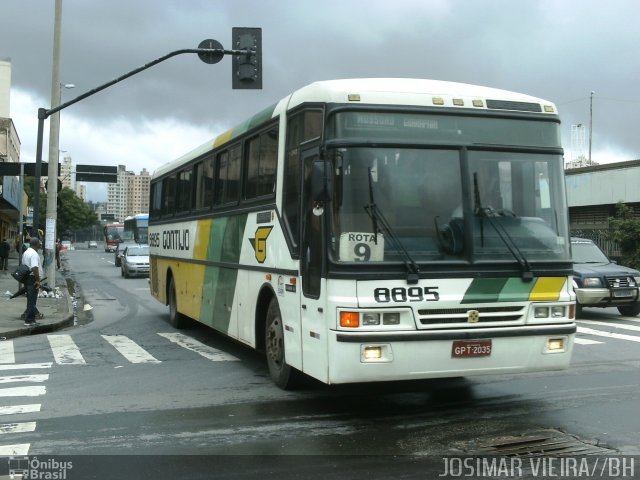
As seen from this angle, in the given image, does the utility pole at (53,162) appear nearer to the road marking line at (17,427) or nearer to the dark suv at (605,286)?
the dark suv at (605,286)

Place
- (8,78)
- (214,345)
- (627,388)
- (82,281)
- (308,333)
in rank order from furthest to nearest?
(8,78) → (82,281) → (214,345) → (627,388) → (308,333)

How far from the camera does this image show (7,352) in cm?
1173

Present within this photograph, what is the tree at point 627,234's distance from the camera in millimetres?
26389

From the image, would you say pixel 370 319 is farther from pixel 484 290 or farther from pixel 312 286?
pixel 484 290

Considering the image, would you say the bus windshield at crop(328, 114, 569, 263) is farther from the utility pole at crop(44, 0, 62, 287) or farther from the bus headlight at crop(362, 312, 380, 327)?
the utility pole at crop(44, 0, 62, 287)

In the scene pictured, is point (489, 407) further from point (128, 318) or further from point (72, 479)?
point (128, 318)

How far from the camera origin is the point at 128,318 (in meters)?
17.5

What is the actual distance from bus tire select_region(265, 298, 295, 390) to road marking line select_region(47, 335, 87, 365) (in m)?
3.57

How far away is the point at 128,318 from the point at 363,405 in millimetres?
11087

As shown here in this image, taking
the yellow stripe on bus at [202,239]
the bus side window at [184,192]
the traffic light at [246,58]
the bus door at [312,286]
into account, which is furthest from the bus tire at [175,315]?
the bus door at [312,286]

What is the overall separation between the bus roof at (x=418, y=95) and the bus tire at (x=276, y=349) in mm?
2437

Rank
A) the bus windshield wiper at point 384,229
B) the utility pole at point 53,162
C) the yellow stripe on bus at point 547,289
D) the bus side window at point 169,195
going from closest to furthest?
1. the bus windshield wiper at point 384,229
2. the yellow stripe on bus at point 547,289
3. the bus side window at point 169,195
4. the utility pole at point 53,162

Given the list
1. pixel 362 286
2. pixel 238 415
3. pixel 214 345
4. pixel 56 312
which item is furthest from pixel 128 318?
pixel 362 286

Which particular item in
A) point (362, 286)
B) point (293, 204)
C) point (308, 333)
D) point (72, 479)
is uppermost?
point (293, 204)
